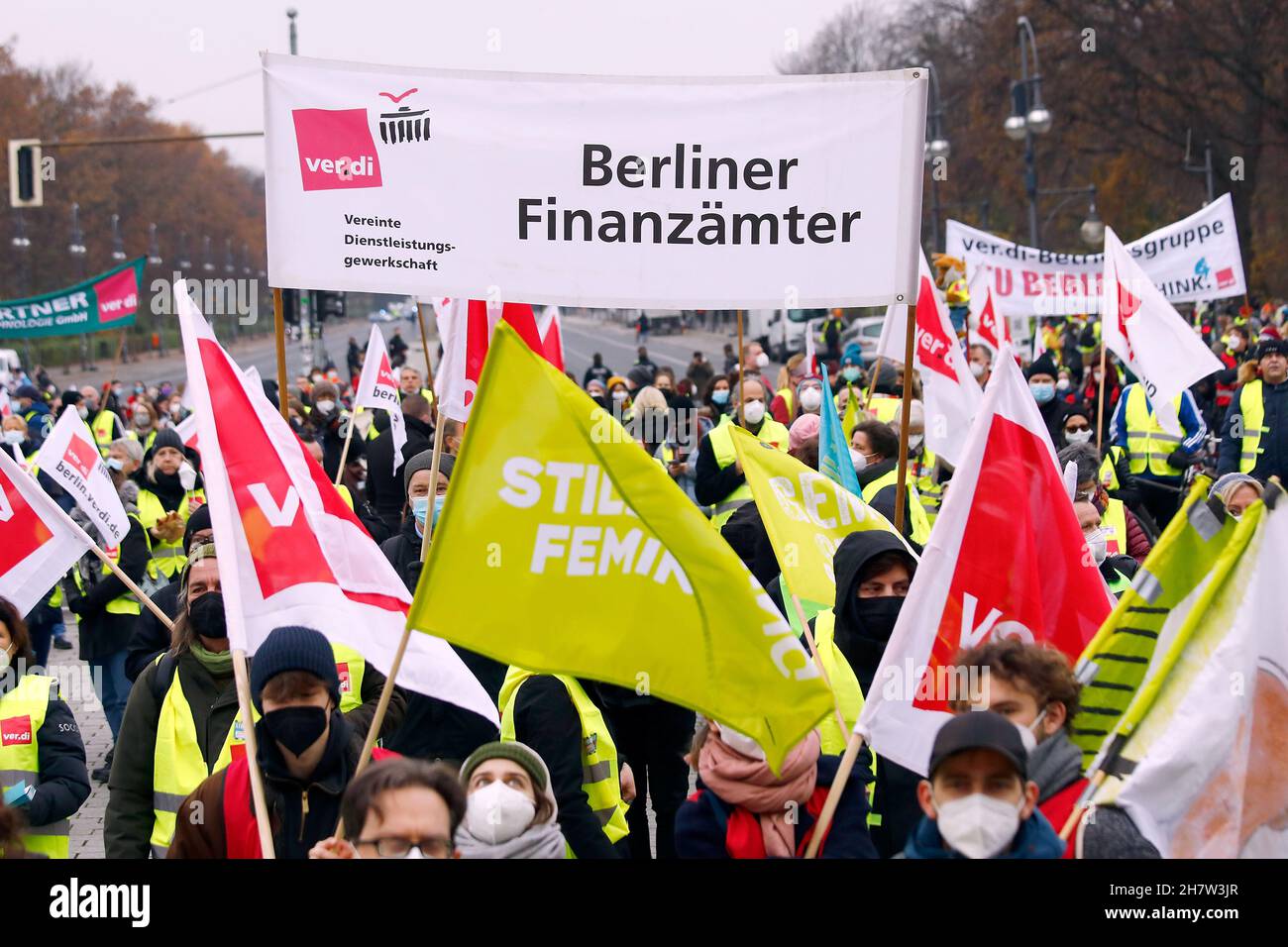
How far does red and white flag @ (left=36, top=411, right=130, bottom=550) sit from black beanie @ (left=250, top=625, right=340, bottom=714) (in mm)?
3978

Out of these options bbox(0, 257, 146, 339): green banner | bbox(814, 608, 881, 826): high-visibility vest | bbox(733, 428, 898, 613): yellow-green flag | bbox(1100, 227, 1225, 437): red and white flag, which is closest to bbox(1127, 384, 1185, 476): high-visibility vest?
bbox(1100, 227, 1225, 437): red and white flag

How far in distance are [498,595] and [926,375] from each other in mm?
5385

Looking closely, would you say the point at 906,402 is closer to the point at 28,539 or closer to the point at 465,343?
the point at 465,343

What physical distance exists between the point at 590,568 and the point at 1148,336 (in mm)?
7010

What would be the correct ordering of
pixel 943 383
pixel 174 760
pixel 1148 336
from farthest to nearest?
pixel 1148 336
pixel 943 383
pixel 174 760

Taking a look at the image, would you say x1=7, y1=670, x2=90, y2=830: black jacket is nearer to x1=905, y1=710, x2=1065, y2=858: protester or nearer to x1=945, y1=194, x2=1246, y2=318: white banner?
x1=905, y1=710, x2=1065, y2=858: protester

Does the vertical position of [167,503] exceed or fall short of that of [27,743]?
it exceeds it

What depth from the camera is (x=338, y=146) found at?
5770mm

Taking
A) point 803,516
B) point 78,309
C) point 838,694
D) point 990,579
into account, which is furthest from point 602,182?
point 78,309

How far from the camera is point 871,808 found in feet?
14.9

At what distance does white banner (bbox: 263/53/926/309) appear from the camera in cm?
577

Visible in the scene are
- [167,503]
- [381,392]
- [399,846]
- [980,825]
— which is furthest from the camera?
[381,392]

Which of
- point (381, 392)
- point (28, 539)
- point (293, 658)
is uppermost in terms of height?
point (381, 392)
